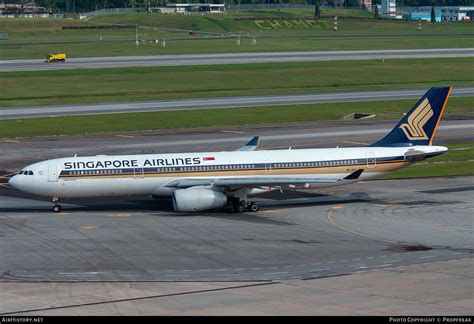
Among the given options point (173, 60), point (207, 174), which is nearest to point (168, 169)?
point (207, 174)

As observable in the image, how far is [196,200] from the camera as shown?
64.3 m

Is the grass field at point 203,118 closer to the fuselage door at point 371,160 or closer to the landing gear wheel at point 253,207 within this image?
the fuselage door at point 371,160

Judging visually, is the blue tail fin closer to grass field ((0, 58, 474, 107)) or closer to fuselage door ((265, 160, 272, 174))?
fuselage door ((265, 160, 272, 174))

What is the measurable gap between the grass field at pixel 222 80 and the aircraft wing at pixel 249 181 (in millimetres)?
69877

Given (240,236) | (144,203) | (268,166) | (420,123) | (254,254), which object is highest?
(420,123)

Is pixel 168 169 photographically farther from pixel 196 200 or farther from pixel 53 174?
pixel 53 174

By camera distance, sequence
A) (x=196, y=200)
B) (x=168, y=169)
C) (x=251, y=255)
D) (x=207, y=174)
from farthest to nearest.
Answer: (x=207, y=174)
(x=168, y=169)
(x=196, y=200)
(x=251, y=255)

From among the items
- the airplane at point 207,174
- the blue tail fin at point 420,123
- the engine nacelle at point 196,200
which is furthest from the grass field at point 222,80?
the engine nacelle at point 196,200

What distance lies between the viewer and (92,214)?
65.4 meters

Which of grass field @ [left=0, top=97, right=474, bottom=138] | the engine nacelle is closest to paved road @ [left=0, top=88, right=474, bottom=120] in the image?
grass field @ [left=0, top=97, right=474, bottom=138]

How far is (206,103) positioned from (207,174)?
2543 inches

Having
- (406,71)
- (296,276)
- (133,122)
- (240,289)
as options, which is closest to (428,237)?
(296,276)

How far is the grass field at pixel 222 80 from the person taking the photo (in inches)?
5541

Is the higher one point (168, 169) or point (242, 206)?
point (168, 169)
